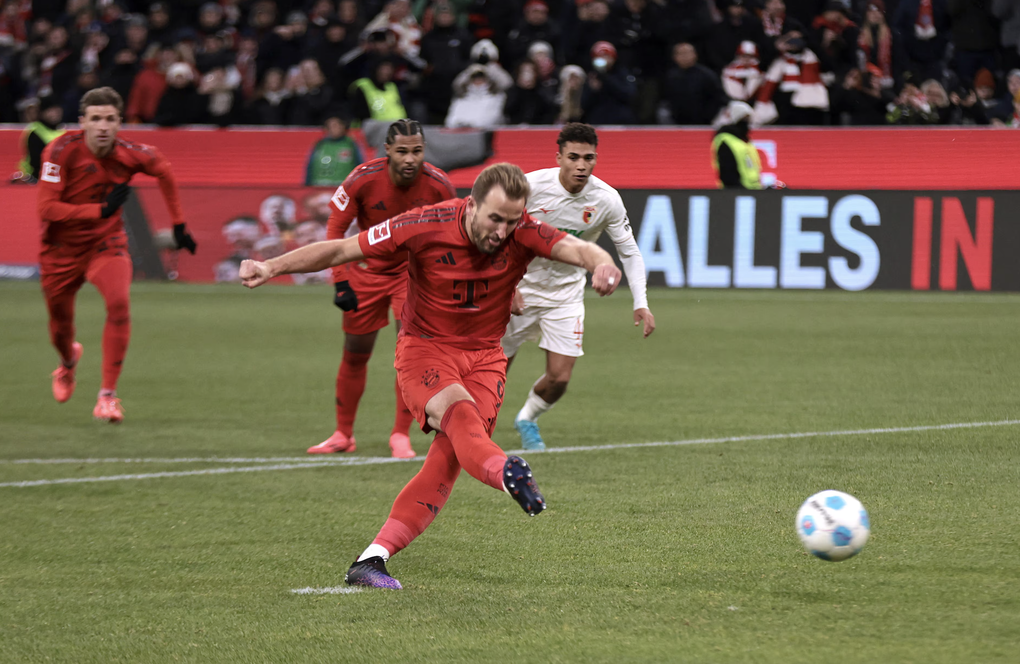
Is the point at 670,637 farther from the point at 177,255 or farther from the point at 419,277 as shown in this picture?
the point at 177,255

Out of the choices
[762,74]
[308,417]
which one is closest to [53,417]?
[308,417]

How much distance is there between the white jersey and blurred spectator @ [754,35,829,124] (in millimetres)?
11291

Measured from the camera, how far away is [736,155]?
18000mm

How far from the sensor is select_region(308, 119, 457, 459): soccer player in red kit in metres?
7.96

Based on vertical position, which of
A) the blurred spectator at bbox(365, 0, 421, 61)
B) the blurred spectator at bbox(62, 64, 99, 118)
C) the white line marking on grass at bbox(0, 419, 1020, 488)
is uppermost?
the blurred spectator at bbox(365, 0, 421, 61)

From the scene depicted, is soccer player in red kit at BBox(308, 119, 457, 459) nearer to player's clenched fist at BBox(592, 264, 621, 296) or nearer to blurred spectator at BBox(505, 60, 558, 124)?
player's clenched fist at BBox(592, 264, 621, 296)

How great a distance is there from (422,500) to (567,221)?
353 centimetres

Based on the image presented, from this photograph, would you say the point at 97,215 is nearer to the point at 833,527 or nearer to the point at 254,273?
the point at 254,273

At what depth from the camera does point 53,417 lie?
10.1 metres

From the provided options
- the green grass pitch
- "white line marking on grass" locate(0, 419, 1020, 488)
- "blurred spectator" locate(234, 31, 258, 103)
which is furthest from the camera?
"blurred spectator" locate(234, 31, 258, 103)

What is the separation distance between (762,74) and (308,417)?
11.6 m

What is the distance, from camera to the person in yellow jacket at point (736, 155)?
706 inches

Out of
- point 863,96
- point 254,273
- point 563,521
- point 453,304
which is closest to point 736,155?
point 863,96

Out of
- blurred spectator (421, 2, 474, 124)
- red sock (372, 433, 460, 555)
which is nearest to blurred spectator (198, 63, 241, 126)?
blurred spectator (421, 2, 474, 124)
